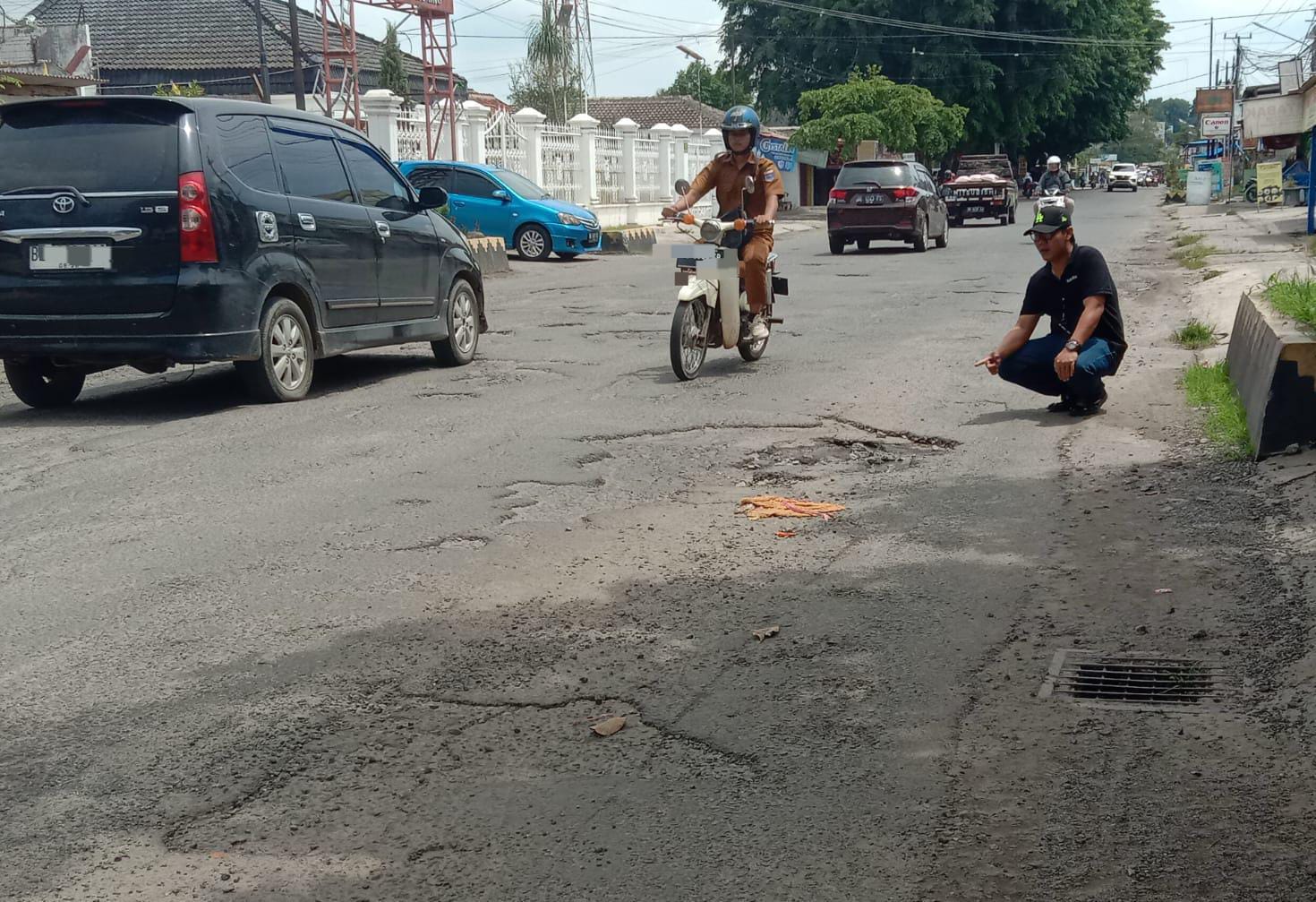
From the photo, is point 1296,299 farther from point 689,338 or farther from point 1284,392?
point 689,338

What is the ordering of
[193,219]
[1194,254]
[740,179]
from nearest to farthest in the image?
[193,219], [740,179], [1194,254]

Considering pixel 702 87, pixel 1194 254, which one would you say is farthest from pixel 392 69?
pixel 702 87

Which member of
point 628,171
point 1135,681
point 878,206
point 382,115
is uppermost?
point 382,115

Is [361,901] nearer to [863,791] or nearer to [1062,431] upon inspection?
[863,791]

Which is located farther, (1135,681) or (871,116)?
(871,116)

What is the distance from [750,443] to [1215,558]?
112 inches

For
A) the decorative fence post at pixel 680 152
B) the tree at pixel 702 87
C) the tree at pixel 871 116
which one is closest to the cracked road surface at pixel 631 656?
the decorative fence post at pixel 680 152

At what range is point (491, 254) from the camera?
2125cm

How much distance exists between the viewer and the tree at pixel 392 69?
169ft

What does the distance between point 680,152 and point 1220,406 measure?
112 ft

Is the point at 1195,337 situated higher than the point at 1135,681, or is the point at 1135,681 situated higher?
the point at 1195,337

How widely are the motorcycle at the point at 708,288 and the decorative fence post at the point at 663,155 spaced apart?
98.0 ft

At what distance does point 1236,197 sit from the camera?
5625 centimetres

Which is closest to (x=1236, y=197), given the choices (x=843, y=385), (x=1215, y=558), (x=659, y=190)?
(x=659, y=190)
